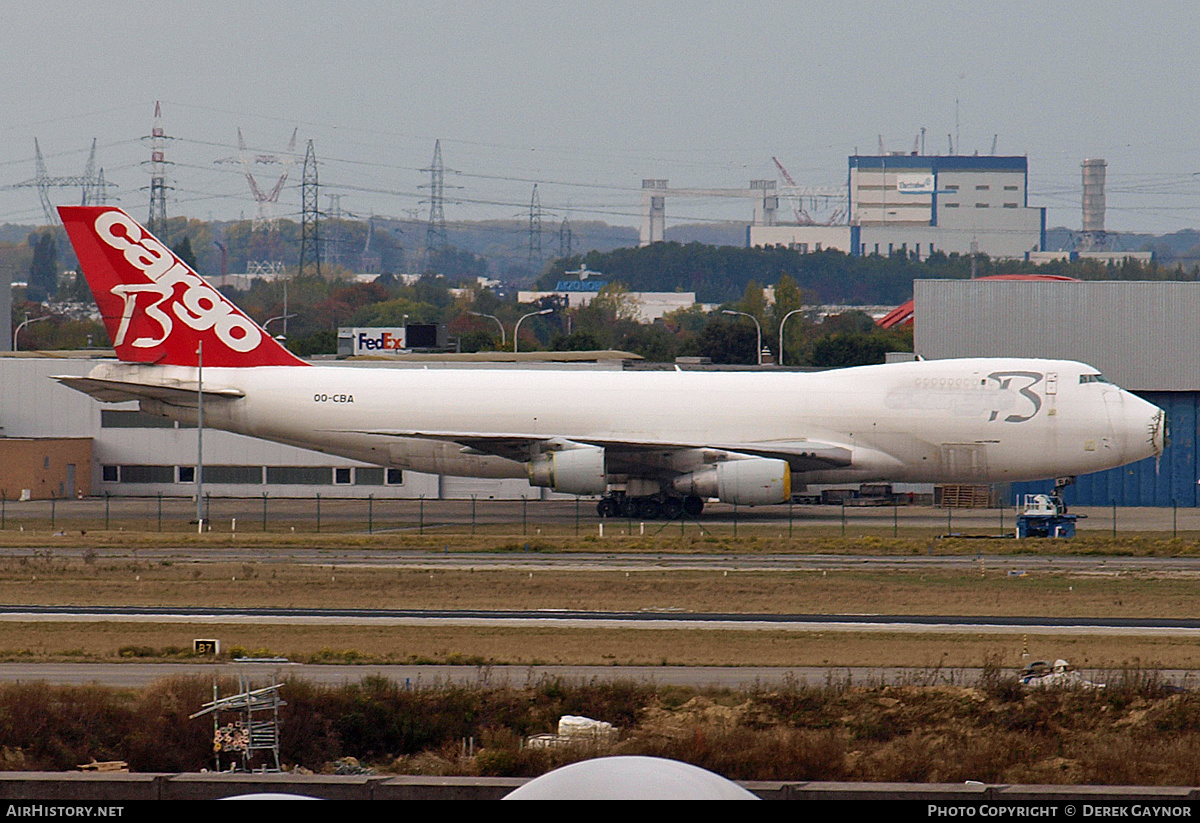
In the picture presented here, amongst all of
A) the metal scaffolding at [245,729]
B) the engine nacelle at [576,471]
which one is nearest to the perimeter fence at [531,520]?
the engine nacelle at [576,471]

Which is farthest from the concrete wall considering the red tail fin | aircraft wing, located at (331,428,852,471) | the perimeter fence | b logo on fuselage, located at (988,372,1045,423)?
the red tail fin

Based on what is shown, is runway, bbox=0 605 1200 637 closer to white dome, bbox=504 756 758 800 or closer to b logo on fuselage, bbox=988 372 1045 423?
white dome, bbox=504 756 758 800

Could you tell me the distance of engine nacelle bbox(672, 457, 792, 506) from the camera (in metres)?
50.9

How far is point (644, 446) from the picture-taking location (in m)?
52.1

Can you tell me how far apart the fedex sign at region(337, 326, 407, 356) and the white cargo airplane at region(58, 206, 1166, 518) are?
103 ft

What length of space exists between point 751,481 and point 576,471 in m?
6.21

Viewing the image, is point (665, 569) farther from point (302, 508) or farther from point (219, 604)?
point (302, 508)

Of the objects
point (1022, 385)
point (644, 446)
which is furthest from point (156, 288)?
point (1022, 385)

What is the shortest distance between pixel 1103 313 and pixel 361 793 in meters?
59.7

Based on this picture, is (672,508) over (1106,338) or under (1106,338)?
under

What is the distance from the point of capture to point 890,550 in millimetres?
44500

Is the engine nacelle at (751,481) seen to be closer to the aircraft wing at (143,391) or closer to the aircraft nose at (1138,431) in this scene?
the aircraft nose at (1138,431)

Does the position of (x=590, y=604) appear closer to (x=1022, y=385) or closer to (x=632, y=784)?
(x=632, y=784)
